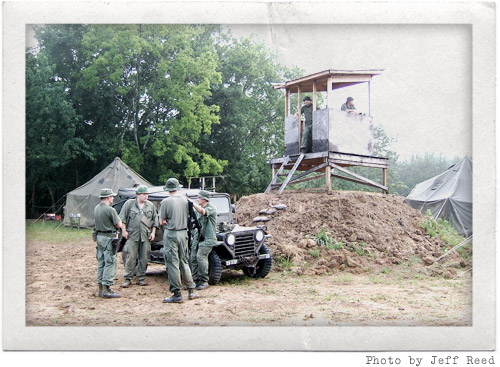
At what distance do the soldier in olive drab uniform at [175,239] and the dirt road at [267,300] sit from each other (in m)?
0.35

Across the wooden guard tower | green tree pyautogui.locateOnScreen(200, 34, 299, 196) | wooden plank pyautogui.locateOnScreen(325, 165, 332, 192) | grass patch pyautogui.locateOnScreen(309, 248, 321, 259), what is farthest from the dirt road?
green tree pyautogui.locateOnScreen(200, 34, 299, 196)

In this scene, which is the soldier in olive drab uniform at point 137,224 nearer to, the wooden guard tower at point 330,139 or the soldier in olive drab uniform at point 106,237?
the soldier in olive drab uniform at point 106,237

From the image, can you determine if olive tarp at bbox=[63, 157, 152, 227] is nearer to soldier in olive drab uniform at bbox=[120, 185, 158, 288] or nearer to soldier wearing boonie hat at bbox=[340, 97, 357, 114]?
soldier in olive drab uniform at bbox=[120, 185, 158, 288]

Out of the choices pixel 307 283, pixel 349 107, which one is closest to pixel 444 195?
pixel 349 107

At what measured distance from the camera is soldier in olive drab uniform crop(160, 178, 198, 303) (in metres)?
7.50

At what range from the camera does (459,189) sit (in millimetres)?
15094

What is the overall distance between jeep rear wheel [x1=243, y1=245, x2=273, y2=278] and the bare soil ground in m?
0.16

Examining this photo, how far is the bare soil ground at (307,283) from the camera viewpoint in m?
6.39

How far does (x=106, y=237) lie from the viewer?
8023 millimetres

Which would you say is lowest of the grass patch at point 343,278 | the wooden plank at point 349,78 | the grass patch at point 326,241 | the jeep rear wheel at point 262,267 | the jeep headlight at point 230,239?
the grass patch at point 343,278

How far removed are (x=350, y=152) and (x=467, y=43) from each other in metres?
5.85

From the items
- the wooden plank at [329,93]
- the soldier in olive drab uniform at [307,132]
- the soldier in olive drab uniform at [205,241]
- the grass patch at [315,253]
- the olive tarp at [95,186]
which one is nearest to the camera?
Result: the soldier in olive drab uniform at [205,241]

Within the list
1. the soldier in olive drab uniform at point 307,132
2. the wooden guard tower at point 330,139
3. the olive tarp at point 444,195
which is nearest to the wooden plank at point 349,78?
the wooden guard tower at point 330,139

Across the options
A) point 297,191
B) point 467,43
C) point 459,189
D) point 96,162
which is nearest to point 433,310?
point 467,43
